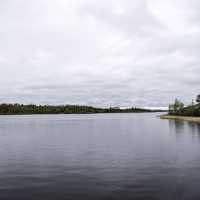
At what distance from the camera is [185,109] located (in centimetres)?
15325

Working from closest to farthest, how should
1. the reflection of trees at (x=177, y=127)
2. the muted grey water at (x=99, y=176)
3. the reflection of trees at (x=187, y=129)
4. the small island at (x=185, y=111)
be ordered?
1. the muted grey water at (x=99, y=176)
2. the reflection of trees at (x=187, y=129)
3. the reflection of trees at (x=177, y=127)
4. the small island at (x=185, y=111)

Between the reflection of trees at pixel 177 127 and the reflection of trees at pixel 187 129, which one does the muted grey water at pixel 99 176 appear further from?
the reflection of trees at pixel 177 127

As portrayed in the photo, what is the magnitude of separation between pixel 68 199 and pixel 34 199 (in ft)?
7.56

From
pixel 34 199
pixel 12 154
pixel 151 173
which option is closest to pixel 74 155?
pixel 12 154

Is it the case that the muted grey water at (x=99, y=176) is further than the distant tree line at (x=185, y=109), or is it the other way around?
the distant tree line at (x=185, y=109)

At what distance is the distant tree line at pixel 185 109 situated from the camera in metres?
132

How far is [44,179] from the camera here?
21.8 meters

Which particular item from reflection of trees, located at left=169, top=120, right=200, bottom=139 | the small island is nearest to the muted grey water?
reflection of trees, located at left=169, top=120, right=200, bottom=139

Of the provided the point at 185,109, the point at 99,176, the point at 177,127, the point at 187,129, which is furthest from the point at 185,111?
the point at 99,176

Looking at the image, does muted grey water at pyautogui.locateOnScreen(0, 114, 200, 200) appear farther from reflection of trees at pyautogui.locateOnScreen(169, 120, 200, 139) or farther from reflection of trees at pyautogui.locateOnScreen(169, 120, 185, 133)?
reflection of trees at pyautogui.locateOnScreen(169, 120, 185, 133)

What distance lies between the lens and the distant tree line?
132m

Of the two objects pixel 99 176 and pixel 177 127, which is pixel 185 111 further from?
pixel 99 176

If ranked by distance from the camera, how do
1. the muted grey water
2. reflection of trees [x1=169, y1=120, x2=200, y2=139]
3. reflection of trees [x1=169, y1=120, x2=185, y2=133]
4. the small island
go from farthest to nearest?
the small island < reflection of trees [x1=169, y1=120, x2=185, y2=133] < reflection of trees [x1=169, y1=120, x2=200, y2=139] < the muted grey water

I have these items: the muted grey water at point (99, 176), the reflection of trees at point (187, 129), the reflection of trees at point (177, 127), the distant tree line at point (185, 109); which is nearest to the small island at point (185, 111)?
the distant tree line at point (185, 109)
